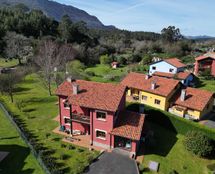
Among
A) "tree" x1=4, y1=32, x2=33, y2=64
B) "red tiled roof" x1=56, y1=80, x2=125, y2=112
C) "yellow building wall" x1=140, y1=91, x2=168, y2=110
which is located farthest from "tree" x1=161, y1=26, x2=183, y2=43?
"red tiled roof" x1=56, y1=80, x2=125, y2=112

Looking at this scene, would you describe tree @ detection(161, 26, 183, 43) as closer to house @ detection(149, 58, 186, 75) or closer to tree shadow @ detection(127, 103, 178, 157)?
house @ detection(149, 58, 186, 75)

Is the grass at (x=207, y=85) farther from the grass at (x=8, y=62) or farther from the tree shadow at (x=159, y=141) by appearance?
the grass at (x=8, y=62)

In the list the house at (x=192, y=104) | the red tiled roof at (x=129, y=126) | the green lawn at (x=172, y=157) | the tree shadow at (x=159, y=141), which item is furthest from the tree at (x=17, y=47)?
the green lawn at (x=172, y=157)

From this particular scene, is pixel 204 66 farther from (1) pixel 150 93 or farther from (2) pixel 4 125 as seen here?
(2) pixel 4 125

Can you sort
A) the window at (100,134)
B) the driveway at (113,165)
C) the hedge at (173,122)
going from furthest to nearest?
the hedge at (173,122), the window at (100,134), the driveway at (113,165)

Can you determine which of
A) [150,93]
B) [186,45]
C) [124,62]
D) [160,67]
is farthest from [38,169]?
[186,45]
